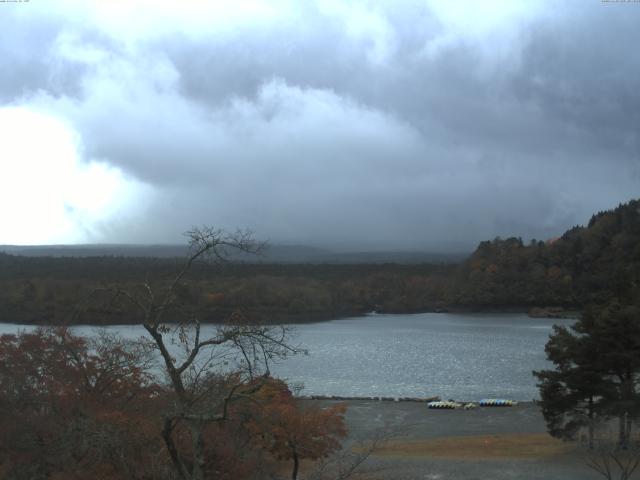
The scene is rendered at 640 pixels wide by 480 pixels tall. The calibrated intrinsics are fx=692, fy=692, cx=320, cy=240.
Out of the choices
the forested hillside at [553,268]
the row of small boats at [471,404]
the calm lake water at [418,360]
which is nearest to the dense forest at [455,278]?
the forested hillside at [553,268]

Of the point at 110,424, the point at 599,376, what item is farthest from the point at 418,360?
the point at 110,424

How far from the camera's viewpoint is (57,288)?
8525 cm

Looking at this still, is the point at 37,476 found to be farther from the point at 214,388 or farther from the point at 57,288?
the point at 57,288

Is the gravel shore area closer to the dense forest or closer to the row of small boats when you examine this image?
the row of small boats

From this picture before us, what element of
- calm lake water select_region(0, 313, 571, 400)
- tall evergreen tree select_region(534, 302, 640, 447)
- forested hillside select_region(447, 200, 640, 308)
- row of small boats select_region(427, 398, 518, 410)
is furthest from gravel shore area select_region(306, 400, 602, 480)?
forested hillside select_region(447, 200, 640, 308)

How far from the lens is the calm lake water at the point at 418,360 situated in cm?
4416

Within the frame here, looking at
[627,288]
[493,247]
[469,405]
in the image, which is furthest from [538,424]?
[493,247]

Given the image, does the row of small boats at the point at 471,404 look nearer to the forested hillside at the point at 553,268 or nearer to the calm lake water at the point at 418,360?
the calm lake water at the point at 418,360

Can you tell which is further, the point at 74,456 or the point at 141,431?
the point at 74,456

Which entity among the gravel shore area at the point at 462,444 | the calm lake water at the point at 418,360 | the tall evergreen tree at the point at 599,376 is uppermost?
the tall evergreen tree at the point at 599,376

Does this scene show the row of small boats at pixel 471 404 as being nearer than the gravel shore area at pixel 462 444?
No

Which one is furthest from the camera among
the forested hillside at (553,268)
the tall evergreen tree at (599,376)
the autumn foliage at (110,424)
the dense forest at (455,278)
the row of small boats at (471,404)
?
the forested hillside at (553,268)

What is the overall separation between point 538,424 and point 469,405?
604cm

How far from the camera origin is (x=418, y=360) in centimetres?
5853
